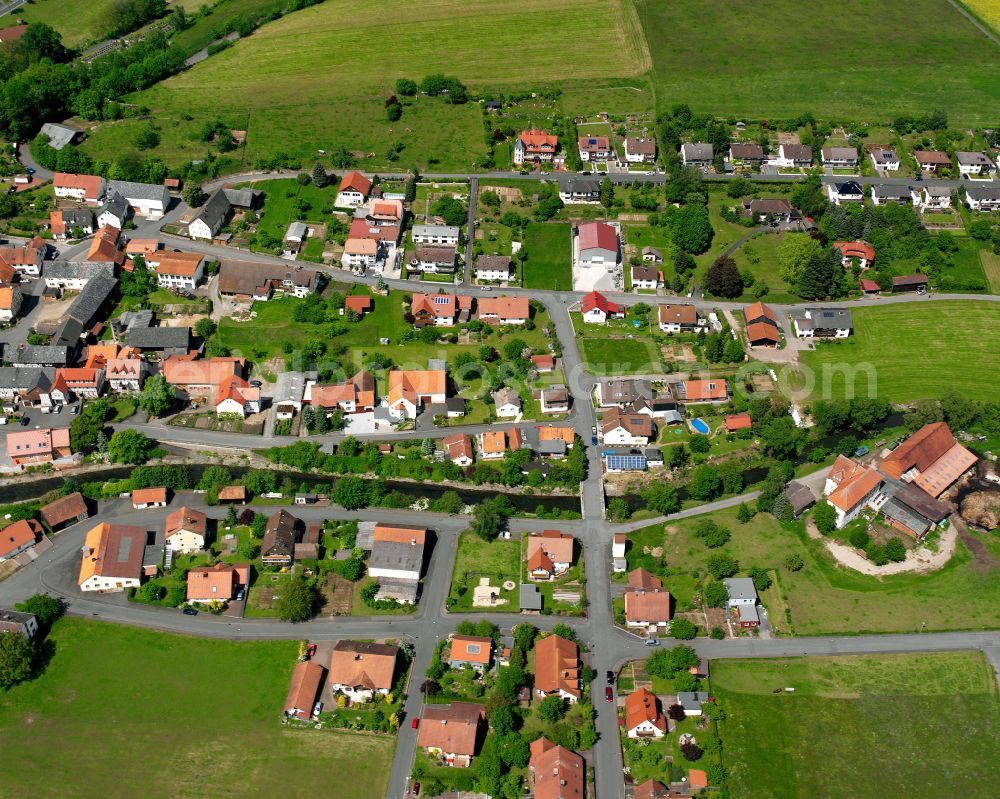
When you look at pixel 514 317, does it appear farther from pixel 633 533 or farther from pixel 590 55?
pixel 590 55

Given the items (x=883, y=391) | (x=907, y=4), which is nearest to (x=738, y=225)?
(x=883, y=391)

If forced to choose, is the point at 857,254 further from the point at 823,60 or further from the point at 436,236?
the point at 823,60

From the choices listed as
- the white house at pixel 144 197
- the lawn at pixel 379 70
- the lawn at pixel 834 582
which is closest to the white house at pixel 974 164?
the lawn at pixel 379 70

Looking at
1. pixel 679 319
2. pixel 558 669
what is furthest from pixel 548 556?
pixel 679 319

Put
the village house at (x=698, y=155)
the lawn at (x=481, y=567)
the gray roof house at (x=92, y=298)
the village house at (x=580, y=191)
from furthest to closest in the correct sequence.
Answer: the village house at (x=698, y=155)
the village house at (x=580, y=191)
the gray roof house at (x=92, y=298)
the lawn at (x=481, y=567)

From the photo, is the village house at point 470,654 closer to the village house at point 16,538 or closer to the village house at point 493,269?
the village house at point 16,538

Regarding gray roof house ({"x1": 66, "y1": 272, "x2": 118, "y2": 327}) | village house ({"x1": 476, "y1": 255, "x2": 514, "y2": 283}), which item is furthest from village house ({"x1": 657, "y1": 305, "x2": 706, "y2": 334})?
gray roof house ({"x1": 66, "y1": 272, "x2": 118, "y2": 327})
